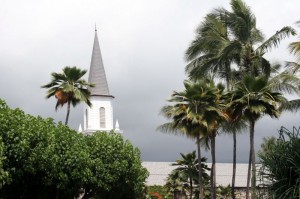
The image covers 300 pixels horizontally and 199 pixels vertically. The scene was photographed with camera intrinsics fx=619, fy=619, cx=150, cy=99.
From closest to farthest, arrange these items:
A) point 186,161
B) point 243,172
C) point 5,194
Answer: point 5,194 → point 186,161 → point 243,172

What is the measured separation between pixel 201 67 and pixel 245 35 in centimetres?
314

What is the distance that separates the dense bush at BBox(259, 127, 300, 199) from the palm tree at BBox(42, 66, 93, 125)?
2910cm

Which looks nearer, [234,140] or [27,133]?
[27,133]

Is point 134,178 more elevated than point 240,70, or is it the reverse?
point 240,70

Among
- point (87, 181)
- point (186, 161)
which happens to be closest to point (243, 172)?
point (186, 161)

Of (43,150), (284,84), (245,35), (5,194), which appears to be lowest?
(5,194)

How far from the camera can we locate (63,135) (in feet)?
99.1

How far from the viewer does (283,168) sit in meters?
11.8

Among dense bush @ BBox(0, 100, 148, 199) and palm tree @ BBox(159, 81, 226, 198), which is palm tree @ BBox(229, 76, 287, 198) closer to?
palm tree @ BBox(159, 81, 226, 198)

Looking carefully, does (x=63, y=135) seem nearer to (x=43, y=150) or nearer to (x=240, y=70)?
(x=43, y=150)

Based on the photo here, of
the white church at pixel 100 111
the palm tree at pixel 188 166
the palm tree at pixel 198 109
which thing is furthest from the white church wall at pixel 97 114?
the palm tree at pixel 198 109

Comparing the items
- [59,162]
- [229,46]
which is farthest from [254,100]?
[59,162]

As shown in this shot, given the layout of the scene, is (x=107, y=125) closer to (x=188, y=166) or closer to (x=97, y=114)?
(x=97, y=114)

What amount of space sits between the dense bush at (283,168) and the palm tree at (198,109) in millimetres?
22879
